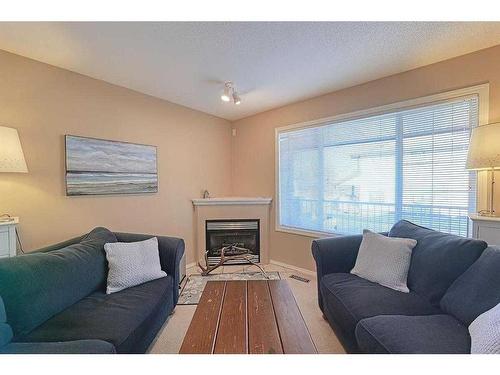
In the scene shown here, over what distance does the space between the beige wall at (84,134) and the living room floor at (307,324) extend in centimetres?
133

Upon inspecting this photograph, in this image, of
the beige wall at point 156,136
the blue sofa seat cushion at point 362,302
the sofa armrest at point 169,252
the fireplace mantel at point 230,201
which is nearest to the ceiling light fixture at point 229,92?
the beige wall at point 156,136

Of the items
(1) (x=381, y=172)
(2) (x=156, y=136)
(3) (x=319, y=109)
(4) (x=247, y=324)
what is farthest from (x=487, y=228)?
(2) (x=156, y=136)

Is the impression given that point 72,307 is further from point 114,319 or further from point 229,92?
point 229,92

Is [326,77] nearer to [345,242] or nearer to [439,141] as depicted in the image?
[439,141]

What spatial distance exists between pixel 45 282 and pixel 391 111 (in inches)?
134

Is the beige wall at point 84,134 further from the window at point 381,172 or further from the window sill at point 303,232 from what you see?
the window at point 381,172

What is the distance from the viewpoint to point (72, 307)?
60.2 inches

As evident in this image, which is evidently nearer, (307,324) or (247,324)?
(247,324)

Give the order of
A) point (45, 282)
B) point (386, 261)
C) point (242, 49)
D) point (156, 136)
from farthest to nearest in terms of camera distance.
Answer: point (156, 136) < point (242, 49) < point (386, 261) < point (45, 282)

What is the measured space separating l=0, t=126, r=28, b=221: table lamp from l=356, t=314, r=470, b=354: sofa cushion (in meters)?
2.61

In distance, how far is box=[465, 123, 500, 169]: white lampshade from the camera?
68.2 inches

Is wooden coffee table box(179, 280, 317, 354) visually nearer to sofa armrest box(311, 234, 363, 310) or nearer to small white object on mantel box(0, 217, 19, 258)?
sofa armrest box(311, 234, 363, 310)
